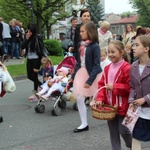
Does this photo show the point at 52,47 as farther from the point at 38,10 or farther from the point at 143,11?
the point at 143,11

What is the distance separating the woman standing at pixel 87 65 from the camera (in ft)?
17.0

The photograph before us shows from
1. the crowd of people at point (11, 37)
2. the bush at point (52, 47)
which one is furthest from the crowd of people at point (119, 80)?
the bush at point (52, 47)

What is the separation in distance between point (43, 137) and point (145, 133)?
230 cm

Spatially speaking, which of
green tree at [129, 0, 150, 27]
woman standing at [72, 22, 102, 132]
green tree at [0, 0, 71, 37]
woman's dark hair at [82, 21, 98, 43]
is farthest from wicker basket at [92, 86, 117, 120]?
green tree at [129, 0, 150, 27]

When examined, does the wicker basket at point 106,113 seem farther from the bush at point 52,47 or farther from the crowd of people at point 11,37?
the bush at point 52,47

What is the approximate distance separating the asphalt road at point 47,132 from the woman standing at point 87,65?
48cm

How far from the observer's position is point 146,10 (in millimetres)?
67125

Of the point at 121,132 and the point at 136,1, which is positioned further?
the point at 136,1

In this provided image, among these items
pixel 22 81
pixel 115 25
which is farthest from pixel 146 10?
pixel 22 81

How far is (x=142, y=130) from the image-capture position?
3.66 meters

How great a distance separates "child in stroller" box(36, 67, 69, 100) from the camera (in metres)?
7.12

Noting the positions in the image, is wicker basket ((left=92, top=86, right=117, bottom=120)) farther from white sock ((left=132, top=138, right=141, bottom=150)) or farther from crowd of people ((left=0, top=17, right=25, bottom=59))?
crowd of people ((left=0, top=17, right=25, bottom=59))

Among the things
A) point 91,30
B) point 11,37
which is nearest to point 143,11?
point 11,37

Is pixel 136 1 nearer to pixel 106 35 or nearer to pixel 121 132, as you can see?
pixel 106 35
